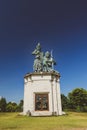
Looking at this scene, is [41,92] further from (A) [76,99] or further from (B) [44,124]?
(A) [76,99]

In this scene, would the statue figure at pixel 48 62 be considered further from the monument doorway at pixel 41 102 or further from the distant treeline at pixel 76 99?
the distant treeline at pixel 76 99

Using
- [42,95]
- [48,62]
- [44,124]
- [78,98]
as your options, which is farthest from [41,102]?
[78,98]

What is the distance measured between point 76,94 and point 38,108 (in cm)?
4262

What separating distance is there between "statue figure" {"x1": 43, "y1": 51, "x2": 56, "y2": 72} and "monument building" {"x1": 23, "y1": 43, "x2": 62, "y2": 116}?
15.5 inches

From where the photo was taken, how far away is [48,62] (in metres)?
27.7

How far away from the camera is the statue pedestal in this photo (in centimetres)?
2392

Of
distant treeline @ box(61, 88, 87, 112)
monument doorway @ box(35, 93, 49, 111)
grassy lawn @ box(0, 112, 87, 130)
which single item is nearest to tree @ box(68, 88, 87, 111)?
distant treeline @ box(61, 88, 87, 112)

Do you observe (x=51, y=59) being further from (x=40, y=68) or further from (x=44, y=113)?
(x=44, y=113)

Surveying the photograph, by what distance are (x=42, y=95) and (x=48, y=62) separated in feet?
19.6

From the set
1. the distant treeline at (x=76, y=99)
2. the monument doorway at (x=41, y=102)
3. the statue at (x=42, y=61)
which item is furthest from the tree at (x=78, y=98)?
the monument doorway at (x=41, y=102)

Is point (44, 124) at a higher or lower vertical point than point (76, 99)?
lower

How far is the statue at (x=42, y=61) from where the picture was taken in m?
27.0

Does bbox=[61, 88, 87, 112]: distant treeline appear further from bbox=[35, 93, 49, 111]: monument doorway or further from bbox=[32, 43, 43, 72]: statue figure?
bbox=[35, 93, 49, 111]: monument doorway

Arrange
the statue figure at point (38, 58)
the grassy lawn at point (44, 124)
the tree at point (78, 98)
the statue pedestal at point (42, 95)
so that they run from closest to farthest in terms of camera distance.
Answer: the grassy lawn at point (44, 124)
the statue pedestal at point (42, 95)
the statue figure at point (38, 58)
the tree at point (78, 98)
